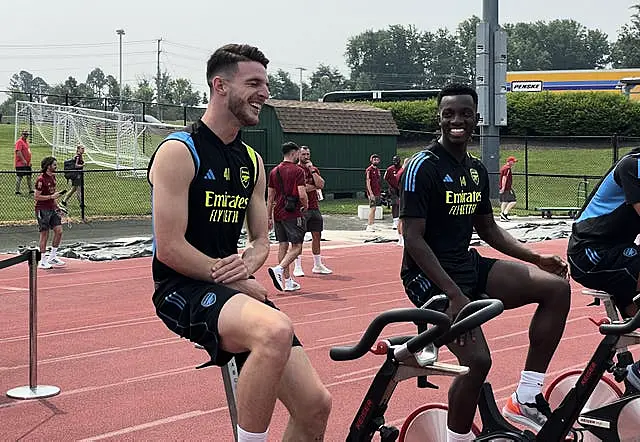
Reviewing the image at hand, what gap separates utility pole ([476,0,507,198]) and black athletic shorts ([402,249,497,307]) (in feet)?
77.9

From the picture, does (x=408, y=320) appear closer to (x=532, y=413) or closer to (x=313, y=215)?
(x=532, y=413)

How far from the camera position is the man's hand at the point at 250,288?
12.2 feet

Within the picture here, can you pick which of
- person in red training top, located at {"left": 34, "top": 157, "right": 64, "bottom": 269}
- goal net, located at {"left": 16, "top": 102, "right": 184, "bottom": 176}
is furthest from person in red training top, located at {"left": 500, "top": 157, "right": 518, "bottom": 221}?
person in red training top, located at {"left": 34, "top": 157, "right": 64, "bottom": 269}

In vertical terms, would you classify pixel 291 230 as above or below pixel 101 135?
below

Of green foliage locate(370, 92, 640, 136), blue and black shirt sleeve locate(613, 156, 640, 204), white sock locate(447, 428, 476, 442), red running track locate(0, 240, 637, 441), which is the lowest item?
red running track locate(0, 240, 637, 441)

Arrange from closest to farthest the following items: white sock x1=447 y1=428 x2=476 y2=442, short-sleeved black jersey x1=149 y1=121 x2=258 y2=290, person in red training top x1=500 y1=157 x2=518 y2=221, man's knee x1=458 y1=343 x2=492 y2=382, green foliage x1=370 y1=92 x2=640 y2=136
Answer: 1. short-sleeved black jersey x1=149 y1=121 x2=258 y2=290
2. man's knee x1=458 y1=343 x2=492 y2=382
3. white sock x1=447 y1=428 x2=476 y2=442
4. person in red training top x1=500 y1=157 x2=518 y2=221
5. green foliage x1=370 y1=92 x2=640 y2=136

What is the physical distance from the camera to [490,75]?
28.2 metres

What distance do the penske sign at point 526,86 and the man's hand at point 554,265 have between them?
142 feet

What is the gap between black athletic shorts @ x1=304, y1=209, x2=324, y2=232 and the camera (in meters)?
15.0

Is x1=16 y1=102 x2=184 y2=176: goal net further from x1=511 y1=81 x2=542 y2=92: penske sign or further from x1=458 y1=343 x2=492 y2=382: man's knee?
x1=458 y1=343 x2=492 y2=382: man's knee

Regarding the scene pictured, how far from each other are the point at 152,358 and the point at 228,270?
5017mm

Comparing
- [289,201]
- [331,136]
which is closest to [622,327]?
[289,201]

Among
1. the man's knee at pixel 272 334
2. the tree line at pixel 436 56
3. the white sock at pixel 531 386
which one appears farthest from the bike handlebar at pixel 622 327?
the tree line at pixel 436 56

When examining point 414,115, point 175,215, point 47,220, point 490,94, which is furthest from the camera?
point 414,115
